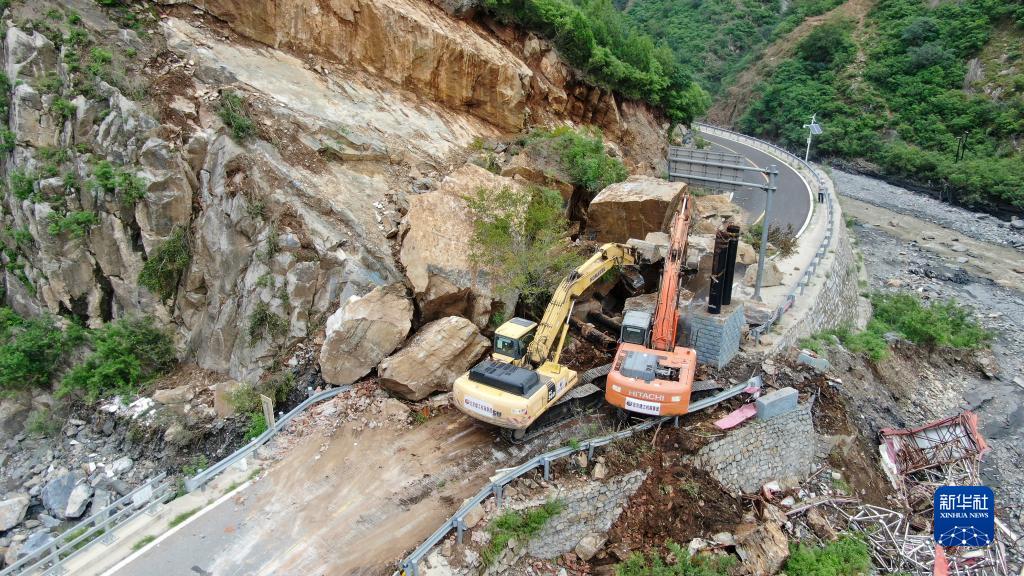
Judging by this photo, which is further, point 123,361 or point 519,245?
point 519,245

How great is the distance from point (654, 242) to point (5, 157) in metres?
18.2

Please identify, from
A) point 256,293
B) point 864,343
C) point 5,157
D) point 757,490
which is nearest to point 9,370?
point 5,157

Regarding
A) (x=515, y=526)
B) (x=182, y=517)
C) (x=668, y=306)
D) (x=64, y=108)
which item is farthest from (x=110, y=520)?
(x=64, y=108)

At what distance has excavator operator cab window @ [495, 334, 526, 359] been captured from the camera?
11.5 m

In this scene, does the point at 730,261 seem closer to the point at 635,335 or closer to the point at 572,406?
the point at 635,335

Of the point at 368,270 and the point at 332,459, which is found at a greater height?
the point at 368,270

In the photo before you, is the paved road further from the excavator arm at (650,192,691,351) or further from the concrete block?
the excavator arm at (650,192,691,351)

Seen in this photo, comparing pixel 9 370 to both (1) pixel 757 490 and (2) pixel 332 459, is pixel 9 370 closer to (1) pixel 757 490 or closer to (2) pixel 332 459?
(2) pixel 332 459

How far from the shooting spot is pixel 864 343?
19125 mm

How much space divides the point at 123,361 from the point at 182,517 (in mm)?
6658

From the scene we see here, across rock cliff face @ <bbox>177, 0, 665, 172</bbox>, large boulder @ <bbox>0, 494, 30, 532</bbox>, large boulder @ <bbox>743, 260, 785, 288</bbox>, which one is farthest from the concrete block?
large boulder @ <bbox>0, 494, 30, 532</bbox>

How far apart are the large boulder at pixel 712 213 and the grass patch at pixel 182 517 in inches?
648

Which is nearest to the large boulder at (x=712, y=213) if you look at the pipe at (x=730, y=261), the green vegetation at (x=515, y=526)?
the pipe at (x=730, y=261)

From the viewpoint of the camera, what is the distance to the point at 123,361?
1434 centimetres
